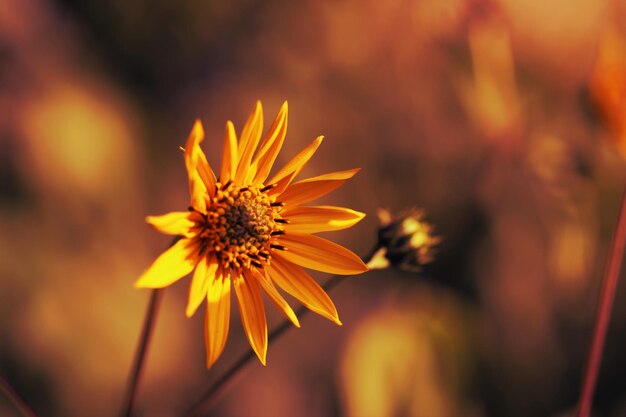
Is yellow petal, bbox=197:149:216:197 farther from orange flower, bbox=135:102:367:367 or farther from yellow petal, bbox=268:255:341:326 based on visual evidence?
yellow petal, bbox=268:255:341:326

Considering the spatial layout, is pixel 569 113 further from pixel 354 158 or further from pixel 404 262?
pixel 404 262

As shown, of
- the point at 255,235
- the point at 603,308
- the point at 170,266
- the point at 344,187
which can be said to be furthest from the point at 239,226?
the point at 344,187

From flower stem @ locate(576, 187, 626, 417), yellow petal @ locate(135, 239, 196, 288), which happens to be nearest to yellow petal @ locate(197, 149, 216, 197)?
yellow petal @ locate(135, 239, 196, 288)

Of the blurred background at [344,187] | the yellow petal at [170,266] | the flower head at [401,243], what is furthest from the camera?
the blurred background at [344,187]

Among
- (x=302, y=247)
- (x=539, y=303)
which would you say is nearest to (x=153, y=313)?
(x=302, y=247)

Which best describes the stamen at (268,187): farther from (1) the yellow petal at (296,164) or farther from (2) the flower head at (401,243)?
(2) the flower head at (401,243)

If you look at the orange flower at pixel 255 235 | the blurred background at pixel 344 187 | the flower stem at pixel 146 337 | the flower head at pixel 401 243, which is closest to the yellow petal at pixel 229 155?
the orange flower at pixel 255 235
